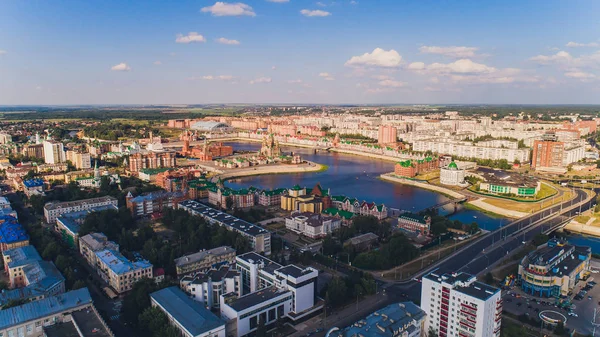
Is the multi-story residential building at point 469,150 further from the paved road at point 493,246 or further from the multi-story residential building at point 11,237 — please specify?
the multi-story residential building at point 11,237

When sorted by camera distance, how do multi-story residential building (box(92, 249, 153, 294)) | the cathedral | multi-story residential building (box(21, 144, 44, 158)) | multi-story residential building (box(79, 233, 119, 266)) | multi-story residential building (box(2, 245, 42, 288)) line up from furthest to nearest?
the cathedral < multi-story residential building (box(21, 144, 44, 158)) < multi-story residential building (box(79, 233, 119, 266)) < multi-story residential building (box(2, 245, 42, 288)) < multi-story residential building (box(92, 249, 153, 294))

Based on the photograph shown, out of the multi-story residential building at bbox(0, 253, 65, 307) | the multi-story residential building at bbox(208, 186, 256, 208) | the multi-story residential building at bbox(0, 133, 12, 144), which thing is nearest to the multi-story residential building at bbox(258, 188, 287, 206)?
the multi-story residential building at bbox(208, 186, 256, 208)

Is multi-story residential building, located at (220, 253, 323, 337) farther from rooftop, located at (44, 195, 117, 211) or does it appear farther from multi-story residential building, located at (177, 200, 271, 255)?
rooftop, located at (44, 195, 117, 211)

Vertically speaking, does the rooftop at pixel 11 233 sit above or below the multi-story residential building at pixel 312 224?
above

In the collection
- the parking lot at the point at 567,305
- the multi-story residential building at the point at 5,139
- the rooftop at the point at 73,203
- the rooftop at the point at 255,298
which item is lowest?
the parking lot at the point at 567,305

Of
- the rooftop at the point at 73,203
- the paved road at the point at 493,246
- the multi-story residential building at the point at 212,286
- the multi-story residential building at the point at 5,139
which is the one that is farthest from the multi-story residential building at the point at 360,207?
the multi-story residential building at the point at 5,139

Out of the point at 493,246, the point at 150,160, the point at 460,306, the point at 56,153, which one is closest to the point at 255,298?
the point at 460,306
